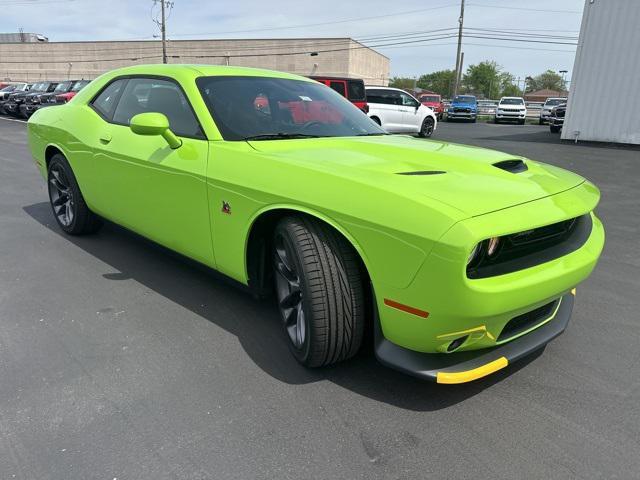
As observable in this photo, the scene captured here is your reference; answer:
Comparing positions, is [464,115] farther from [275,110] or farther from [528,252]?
[528,252]

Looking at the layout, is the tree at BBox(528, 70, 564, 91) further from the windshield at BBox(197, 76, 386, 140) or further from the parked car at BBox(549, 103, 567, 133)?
the windshield at BBox(197, 76, 386, 140)

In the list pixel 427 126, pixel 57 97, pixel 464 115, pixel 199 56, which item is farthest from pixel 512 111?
pixel 199 56

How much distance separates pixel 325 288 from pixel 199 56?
211 feet

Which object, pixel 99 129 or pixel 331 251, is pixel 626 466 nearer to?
pixel 331 251

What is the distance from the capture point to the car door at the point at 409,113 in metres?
16.0

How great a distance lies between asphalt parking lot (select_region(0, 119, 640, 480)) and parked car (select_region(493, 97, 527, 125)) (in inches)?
1024

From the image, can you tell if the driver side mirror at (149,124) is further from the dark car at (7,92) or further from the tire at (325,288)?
the dark car at (7,92)

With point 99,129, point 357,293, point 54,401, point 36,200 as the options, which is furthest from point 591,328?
point 36,200

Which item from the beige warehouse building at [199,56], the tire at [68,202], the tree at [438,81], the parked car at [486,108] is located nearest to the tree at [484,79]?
the tree at [438,81]

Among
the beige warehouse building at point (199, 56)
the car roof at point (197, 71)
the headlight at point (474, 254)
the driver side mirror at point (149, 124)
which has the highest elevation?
the beige warehouse building at point (199, 56)

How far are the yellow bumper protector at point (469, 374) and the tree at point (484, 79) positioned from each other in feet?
339

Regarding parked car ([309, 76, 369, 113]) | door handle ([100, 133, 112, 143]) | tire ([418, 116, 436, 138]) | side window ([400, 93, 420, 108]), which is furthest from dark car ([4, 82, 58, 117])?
door handle ([100, 133, 112, 143])

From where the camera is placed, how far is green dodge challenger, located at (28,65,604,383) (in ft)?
6.27

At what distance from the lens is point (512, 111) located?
27.0 metres
